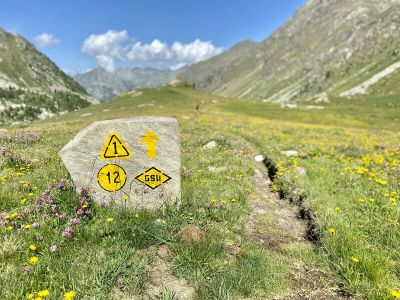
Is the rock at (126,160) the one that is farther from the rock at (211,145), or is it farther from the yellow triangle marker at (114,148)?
the rock at (211,145)

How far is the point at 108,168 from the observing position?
8703 mm

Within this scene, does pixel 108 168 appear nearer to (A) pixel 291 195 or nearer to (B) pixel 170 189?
(B) pixel 170 189

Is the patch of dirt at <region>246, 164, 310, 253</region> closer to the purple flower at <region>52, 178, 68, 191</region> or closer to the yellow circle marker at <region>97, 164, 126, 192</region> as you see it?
the yellow circle marker at <region>97, 164, 126, 192</region>

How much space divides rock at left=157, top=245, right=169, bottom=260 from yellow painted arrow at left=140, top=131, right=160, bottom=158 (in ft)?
8.91

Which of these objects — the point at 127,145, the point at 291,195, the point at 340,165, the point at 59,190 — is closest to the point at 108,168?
the point at 127,145

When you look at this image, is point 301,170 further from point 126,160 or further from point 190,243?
point 190,243

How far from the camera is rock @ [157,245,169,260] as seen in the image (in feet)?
22.7

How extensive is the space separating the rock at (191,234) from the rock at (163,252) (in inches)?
16.3

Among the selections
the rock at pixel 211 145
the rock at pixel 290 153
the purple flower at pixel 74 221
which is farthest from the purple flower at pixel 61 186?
the rock at pixel 290 153

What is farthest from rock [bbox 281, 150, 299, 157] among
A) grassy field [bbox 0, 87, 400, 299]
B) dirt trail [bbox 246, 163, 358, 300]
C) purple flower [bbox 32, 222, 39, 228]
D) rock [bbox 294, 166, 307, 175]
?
purple flower [bbox 32, 222, 39, 228]

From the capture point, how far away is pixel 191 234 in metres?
7.48

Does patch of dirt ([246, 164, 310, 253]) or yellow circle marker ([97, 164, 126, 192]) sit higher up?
yellow circle marker ([97, 164, 126, 192])

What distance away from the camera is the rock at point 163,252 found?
6.91 meters

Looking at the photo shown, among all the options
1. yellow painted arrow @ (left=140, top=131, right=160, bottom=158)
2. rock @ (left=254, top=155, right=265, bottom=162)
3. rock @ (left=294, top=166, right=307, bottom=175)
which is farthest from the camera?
rock @ (left=254, top=155, right=265, bottom=162)
